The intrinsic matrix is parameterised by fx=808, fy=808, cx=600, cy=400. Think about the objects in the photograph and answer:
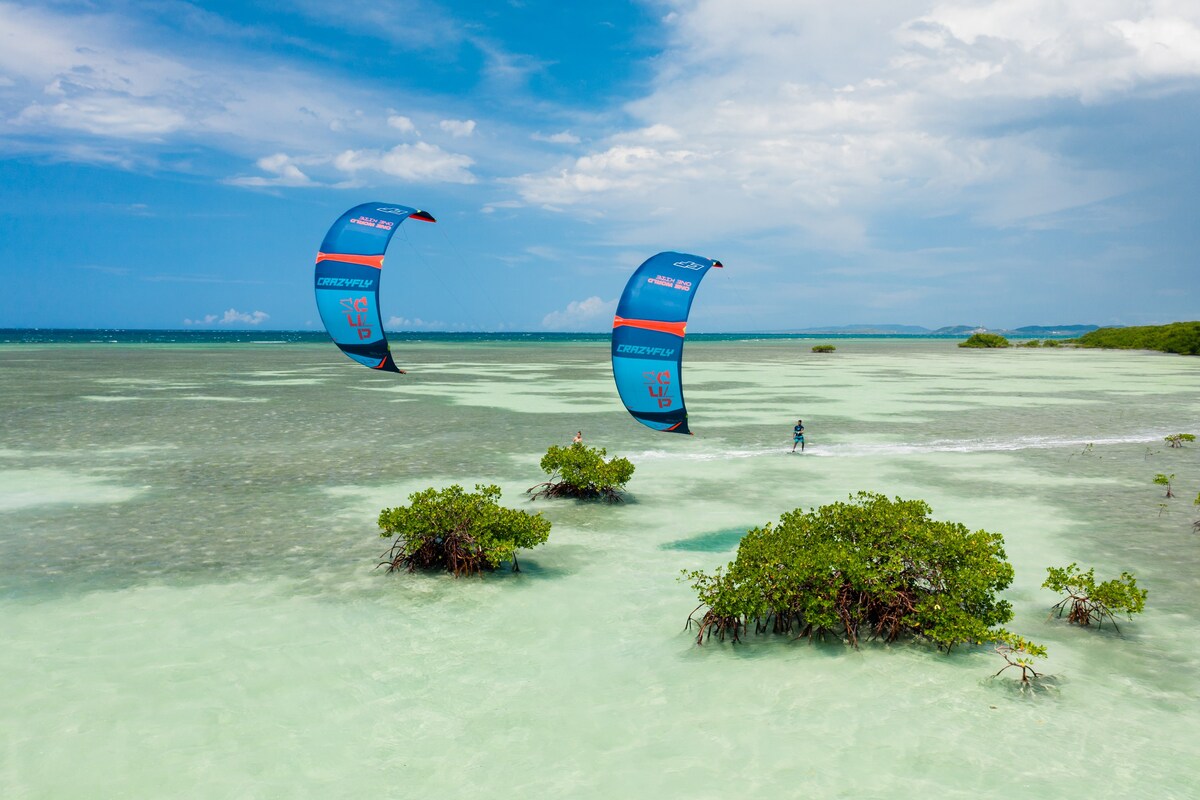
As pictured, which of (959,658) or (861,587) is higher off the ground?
(861,587)

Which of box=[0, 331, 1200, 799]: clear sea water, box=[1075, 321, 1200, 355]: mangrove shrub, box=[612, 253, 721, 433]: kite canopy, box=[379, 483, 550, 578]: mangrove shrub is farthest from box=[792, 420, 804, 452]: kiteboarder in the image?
box=[1075, 321, 1200, 355]: mangrove shrub

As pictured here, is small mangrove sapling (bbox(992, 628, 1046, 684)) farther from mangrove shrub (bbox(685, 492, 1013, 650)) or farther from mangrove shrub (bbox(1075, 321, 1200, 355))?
mangrove shrub (bbox(1075, 321, 1200, 355))

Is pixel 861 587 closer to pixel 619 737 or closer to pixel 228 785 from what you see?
pixel 619 737

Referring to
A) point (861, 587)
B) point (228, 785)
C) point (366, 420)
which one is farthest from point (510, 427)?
point (228, 785)

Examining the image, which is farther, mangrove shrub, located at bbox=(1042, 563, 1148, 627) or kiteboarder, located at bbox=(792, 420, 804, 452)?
kiteboarder, located at bbox=(792, 420, 804, 452)

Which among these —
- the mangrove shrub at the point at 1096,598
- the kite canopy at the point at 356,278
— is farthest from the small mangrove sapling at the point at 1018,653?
the kite canopy at the point at 356,278

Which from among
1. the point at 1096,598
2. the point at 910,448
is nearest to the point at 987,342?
the point at 910,448
